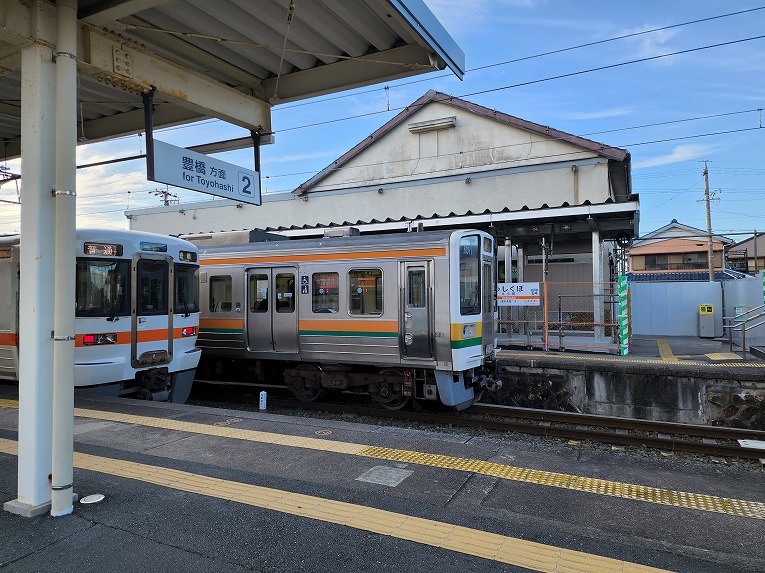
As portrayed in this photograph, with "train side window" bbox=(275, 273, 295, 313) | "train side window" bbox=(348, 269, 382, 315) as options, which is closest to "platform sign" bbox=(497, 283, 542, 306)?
"train side window" bbox=(348, 269, 382, 315)

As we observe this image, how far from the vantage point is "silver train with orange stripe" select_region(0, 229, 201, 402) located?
7.79 m

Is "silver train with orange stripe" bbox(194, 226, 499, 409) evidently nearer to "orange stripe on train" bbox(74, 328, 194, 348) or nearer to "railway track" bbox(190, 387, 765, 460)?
"railway track" bbox(190, 387, 765, 460)

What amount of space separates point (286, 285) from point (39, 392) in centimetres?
630

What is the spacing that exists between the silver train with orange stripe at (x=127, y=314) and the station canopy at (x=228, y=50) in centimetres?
232

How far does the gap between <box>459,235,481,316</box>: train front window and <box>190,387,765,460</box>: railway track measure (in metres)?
1.82

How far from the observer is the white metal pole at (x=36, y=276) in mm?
3846

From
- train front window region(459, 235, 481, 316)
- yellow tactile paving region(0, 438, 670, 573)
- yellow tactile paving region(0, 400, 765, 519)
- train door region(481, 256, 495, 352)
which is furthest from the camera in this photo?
train door region(481, 256, 495, 352)

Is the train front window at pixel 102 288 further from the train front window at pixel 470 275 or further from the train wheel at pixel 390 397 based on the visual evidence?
the train front window at pixel 470 275

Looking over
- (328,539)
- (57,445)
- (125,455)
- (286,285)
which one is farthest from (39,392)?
(286,285)

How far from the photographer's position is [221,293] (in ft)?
35.9

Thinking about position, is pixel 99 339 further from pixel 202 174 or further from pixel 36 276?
pixel 36 276

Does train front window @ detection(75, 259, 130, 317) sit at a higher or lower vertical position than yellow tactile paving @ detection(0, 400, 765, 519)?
higher

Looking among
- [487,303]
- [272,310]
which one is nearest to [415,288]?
[487,303]

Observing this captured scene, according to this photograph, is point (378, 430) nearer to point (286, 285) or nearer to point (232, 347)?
point (286, 285)
